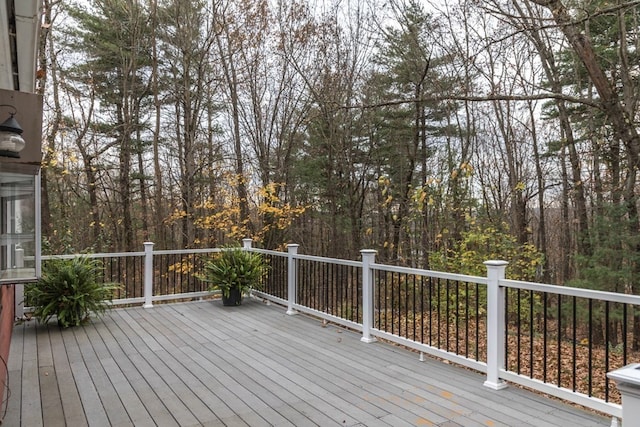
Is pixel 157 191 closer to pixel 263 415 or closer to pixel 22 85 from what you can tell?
pixel 22 85

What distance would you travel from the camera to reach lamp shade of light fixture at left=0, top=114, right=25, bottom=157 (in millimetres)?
2627

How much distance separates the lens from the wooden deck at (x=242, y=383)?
2.75m

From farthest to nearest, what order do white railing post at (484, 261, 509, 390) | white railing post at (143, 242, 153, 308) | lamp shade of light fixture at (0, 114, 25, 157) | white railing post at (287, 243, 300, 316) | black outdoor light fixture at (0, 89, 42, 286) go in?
white railing post at (143, 242, 153, 308), white railing post at (287, 243, 300, 316), white railing post at (484, 261, 509, 390), black outdoor light fixture at (0, 89, 42, 286), lamp shade of light fixture at (0, 114, 25, 157)

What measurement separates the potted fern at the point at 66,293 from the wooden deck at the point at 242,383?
0.63ft

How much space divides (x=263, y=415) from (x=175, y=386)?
91 centimetres

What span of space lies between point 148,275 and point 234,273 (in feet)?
4.23

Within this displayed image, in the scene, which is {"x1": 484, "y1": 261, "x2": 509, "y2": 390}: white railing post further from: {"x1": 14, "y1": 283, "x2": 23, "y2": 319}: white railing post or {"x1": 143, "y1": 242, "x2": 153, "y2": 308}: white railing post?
{"x1": 14, "y1": 283, "x2": 23, "y2": 319}: white railing post

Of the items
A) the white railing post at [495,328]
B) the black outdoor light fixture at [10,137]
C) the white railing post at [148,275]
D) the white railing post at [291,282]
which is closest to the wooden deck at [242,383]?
the white railing post at [495,328]

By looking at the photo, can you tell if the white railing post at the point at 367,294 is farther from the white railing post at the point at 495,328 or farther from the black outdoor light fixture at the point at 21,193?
the black outdoor light fixture at the point at 21,193

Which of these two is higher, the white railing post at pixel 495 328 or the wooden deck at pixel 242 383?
the white railing post at pixel 495 328

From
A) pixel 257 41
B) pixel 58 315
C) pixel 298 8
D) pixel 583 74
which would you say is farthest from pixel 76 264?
pixel 583 74

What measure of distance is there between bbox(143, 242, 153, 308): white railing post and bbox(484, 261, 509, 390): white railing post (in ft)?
16.0

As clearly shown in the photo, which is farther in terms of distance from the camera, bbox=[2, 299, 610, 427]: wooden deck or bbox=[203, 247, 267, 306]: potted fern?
bbox=[203, 247, 267, 306]: potted fern

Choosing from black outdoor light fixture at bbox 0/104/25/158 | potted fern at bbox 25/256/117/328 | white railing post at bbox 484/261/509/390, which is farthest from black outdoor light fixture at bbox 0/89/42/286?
white railing post at bbox 484/261/509/390
